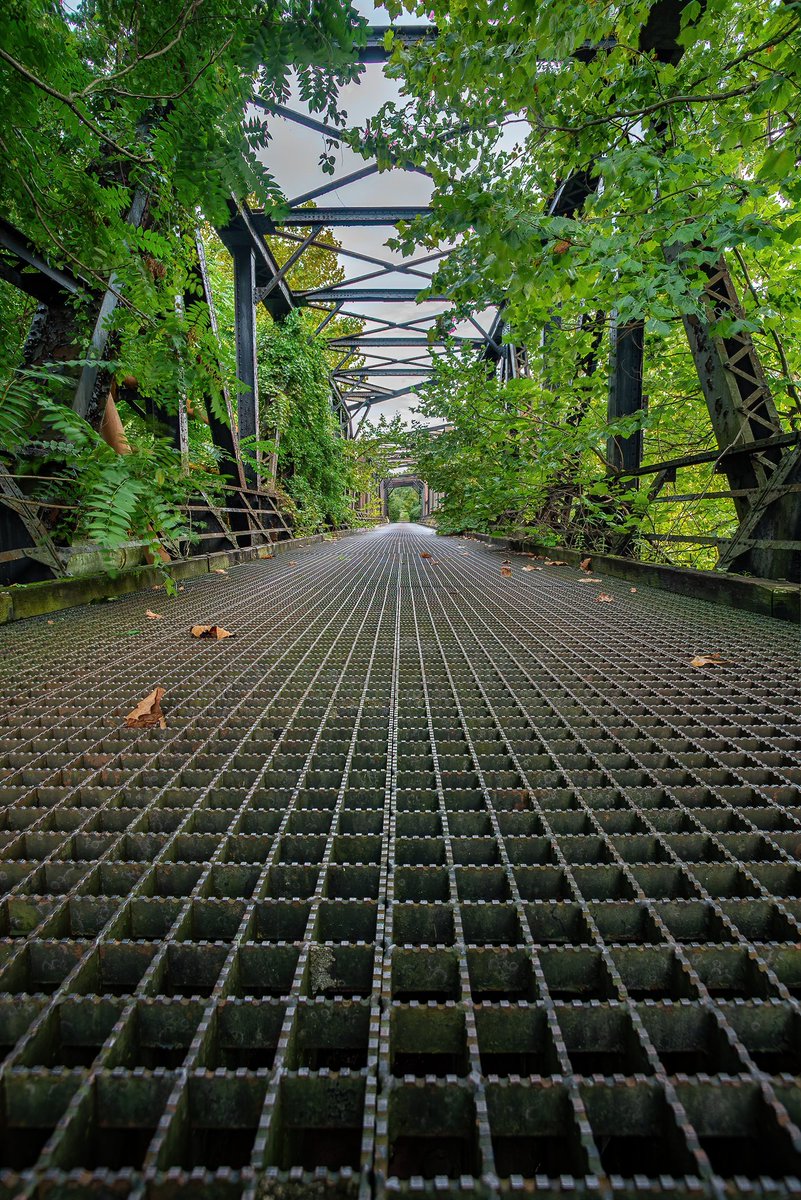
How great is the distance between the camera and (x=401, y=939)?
0.89 meters

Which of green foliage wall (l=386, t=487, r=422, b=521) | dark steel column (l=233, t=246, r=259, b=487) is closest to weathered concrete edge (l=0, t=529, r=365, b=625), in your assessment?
dark steel column (l=233, t=246, r=259, b=487)

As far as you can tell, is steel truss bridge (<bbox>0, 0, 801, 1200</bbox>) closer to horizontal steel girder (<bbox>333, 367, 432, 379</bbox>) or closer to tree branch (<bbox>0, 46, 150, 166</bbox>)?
tree branch (<bbox>0, 46, 150, 166</bbox>)

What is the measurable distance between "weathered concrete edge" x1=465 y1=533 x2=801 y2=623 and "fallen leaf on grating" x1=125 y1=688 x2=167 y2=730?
3.12 meters

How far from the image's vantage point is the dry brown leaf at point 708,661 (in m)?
2.19

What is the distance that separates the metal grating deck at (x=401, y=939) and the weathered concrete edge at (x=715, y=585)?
122cm

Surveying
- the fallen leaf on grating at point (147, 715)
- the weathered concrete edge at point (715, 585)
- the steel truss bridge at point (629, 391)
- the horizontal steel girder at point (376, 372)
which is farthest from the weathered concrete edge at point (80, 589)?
the horizontal steel girder at point (376, 372)

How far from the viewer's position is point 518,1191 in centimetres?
52

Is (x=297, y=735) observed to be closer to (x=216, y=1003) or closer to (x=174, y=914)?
(x=174, y=914)

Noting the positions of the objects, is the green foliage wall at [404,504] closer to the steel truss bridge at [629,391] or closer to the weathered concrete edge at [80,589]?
the steel truss bridge at [629,391]

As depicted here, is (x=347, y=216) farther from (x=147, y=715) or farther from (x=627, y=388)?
(x=147, y=715)

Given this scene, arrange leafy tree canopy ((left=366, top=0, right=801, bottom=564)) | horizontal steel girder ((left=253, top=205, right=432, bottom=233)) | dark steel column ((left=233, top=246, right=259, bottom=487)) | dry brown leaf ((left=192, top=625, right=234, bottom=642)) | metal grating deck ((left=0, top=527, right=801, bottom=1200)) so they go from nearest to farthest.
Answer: metal grating deck ((left=0, top=527, right=801, bottom=1200)) < leafy tree canopy ((left=366, top=0, right=801, bottom=564)) < dry brown leaf ((left=192, top=625, right=234, bottom=642)) < dark steel column ((left=233, top=246, right=259, bottom=487)) < horizontal steel girder ((left=253, top=205, right=432, bottom=233))

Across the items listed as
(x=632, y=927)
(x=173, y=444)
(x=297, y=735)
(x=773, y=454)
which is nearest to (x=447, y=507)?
(x=173, y=444)

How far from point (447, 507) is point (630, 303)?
7795 millimetres

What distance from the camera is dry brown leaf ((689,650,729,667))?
219 cm
